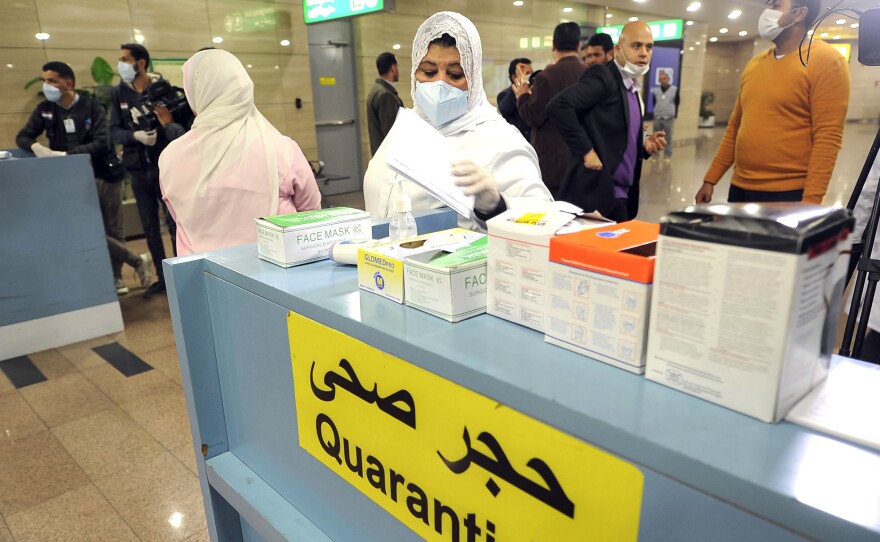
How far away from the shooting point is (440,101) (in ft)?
5.42

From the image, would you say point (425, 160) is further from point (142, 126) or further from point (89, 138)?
point (89, 138)

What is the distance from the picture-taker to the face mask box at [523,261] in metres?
0.77

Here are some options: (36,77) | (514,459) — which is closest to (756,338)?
(514,459)

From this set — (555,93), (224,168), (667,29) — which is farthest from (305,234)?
(667,29)

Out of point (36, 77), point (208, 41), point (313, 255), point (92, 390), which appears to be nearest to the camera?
point (313, 255)

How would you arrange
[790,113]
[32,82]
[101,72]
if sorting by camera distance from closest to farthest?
[790,113]
[32,82]
[101,72]

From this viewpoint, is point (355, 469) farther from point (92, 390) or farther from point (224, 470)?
point (92, 390)

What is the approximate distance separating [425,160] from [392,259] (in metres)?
0.29

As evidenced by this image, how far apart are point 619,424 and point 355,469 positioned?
56cm

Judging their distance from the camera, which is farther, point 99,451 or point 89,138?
point 89,138

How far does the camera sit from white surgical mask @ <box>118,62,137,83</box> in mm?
3814

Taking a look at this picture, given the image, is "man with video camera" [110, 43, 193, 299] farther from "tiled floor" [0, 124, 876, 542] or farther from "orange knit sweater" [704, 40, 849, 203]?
"orange knit sweater" [704, 40, 849, 203]

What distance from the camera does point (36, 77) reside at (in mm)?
5312

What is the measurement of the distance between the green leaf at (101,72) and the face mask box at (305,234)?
536cm
